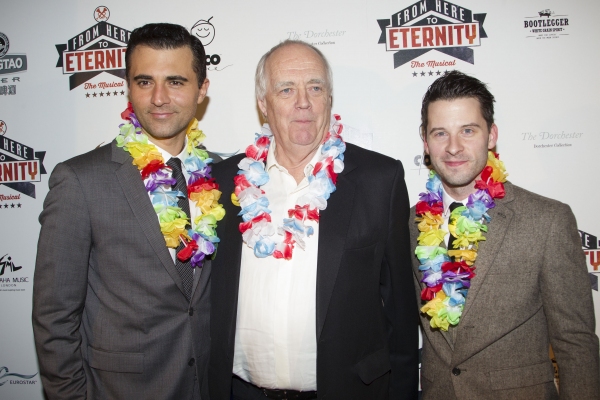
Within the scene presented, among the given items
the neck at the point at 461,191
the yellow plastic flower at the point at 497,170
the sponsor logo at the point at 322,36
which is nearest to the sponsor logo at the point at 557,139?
the yellow plastic flower at the point at 497,170

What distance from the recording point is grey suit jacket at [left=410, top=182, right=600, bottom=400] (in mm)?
1719

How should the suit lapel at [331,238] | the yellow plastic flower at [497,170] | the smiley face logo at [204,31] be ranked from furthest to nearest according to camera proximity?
1. the smiley face logo at [204,31]
2. the yellow plastic flower at [497,170]
3. the suit lapel at [331,238]

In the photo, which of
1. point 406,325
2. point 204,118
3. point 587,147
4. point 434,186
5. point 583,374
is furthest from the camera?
point 204,118

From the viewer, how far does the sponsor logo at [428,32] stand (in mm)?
2752

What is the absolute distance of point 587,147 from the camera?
8.87 feet

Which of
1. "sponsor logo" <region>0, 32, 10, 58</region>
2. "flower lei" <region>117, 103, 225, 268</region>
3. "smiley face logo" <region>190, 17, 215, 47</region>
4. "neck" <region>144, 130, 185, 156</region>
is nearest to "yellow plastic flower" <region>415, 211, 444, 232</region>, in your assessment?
"flower lei" <region>117, 103, 225, 268</region>

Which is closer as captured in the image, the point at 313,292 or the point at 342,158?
the point at 313,292

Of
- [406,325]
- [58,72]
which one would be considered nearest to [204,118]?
[58,72]

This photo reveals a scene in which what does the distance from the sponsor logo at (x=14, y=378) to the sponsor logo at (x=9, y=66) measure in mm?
2021

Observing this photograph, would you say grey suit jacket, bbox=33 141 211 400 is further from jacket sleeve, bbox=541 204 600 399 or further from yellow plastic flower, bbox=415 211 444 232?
jacket sleeve, bbox=541 204 600 399

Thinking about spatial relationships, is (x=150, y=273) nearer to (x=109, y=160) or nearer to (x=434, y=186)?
(x=109, y=160)

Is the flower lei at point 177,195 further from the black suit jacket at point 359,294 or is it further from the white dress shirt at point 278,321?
the white dress shirt at point 278,321

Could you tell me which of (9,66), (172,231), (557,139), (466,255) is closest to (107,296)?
(172,231)

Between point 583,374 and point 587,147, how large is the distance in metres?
1.62
